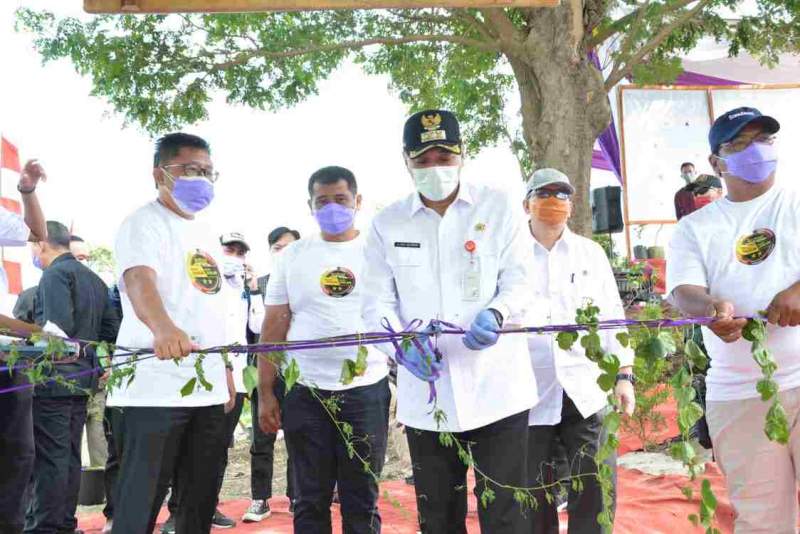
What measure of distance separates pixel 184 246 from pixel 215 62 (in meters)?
6.77

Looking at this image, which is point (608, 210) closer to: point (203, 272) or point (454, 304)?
point (203, 272)

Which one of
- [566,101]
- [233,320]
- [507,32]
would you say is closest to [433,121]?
[233,320]

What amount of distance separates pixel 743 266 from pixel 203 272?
1.95 metres

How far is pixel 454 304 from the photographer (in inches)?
110

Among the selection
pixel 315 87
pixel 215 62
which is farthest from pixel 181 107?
pixel 315 87

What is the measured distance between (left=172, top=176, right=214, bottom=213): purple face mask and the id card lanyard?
1132mm

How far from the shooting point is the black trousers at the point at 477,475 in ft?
9.00

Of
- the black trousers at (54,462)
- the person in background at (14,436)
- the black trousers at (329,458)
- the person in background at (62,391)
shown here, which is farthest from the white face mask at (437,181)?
the black trousers at (54,462)

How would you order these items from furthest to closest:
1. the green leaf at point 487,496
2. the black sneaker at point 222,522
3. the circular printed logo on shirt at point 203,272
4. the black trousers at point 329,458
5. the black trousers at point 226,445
Result: the black sneaker at point 222,522, the black trousers at point 329,458, the black trousers at point 226,445, the circular printed logo on shirt at point 203,272, the green leaf at point 487,496

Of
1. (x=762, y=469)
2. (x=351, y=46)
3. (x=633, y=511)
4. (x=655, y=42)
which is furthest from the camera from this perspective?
(x=351, y=46)

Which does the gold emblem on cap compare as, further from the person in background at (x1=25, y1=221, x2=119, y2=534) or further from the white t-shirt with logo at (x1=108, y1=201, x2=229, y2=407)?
the person in background at (x1=25, y1=221, x2=119, y2=534)

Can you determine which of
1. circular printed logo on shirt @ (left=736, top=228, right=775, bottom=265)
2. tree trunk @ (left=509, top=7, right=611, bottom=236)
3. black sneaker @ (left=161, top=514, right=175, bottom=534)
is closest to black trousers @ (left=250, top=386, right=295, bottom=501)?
black sneaker @ (left=161, top=514, right=175, bottom=534)

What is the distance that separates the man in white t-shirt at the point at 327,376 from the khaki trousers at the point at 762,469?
1451 mm

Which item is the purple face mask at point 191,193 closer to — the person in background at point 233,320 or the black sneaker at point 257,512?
the person in background at point 233,320
